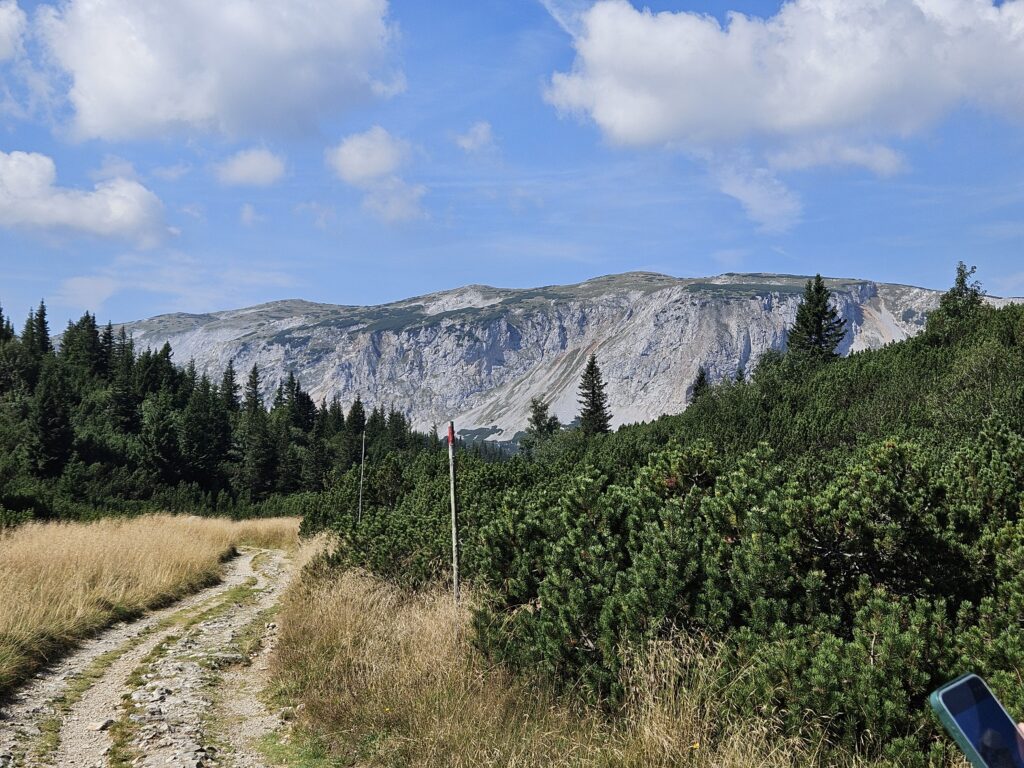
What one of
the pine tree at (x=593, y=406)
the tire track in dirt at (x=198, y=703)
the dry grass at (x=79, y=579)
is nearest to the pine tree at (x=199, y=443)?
the pine tree at (x=593, y=406)

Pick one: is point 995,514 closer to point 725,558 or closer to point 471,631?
point 725,558

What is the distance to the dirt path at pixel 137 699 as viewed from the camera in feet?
19.8

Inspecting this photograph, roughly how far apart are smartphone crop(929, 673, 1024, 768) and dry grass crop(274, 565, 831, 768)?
9.59 feet

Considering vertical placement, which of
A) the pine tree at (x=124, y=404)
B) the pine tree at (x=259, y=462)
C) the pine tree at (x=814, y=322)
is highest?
the pine tree at (x=814, y=322)

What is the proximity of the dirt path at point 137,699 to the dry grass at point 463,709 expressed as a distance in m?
0.75

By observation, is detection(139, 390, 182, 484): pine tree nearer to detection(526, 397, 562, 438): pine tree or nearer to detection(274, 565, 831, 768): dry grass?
detection(526, 397, 562, 438): pine tree

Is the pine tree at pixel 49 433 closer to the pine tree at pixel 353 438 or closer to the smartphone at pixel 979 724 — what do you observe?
the pine tree at pixel 353 438

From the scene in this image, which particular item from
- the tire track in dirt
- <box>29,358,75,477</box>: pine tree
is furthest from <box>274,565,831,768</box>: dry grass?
<box>29,358,75,477</box>: pine tree

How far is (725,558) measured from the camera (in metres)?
5.62

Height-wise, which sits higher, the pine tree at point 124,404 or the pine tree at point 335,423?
the pine tree at point 124,404

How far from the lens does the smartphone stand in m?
1.45

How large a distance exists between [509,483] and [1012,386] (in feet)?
72.8

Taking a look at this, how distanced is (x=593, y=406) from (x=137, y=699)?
9565cm

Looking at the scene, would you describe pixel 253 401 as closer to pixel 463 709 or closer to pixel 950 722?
pixel 463 709
